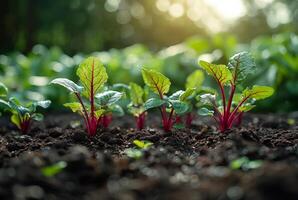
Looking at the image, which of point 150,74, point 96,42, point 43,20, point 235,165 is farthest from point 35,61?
point 96,42

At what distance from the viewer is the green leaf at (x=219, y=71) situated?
2643mm

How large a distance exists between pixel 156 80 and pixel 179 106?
0.80 ft

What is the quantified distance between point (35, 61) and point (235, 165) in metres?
4.98

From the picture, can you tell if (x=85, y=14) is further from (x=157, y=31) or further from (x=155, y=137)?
(x=155, y=137)

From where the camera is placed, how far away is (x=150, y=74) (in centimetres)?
273

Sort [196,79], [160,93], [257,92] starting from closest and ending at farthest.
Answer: [257,92] → [160,93] → [196,79]

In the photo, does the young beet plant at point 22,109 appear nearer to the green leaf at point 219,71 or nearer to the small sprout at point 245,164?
the green leaf at point 219,71

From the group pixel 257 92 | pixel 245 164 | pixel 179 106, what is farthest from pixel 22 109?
pixel 245 164

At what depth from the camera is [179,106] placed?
2627 millimetres

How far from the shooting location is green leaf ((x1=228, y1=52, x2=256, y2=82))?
8.81 feet

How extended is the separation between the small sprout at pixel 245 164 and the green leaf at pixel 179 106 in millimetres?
697

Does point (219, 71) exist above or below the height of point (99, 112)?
above

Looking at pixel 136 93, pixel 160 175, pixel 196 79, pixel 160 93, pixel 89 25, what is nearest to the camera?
pixel 160 175

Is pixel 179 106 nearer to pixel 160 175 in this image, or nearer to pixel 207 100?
pixel 207 100
